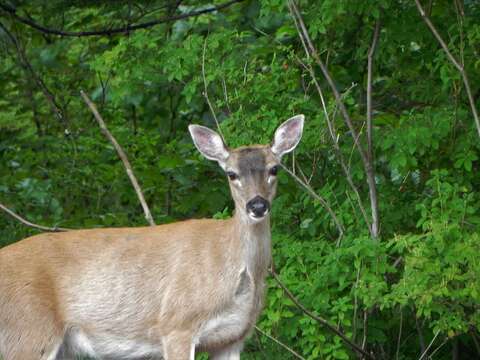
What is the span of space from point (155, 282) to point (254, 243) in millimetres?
728

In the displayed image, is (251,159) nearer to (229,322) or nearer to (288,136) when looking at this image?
(288,136)

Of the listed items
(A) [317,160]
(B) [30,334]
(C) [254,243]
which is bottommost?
(A) [317,160]

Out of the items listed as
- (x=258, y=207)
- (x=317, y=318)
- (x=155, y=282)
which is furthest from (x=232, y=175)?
(x=317, y=318)

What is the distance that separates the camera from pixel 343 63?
10883 mm

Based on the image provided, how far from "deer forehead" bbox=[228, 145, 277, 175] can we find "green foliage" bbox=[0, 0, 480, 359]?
75cm

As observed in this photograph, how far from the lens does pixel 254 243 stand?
8.27 meters

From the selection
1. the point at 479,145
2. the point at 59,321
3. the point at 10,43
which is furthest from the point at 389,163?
the point at 10,43

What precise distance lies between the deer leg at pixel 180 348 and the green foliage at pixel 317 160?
32.4 inches

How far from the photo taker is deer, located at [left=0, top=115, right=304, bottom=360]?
8.12m

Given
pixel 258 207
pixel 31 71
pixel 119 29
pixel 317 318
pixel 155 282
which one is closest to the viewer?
pixel 258 207

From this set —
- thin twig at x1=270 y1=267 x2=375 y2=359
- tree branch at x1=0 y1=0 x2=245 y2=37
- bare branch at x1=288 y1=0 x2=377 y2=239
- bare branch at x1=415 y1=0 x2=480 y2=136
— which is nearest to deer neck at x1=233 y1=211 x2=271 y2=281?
thin twig at x1=270 y1=267 x2=375 y2=359

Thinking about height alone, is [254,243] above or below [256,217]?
below

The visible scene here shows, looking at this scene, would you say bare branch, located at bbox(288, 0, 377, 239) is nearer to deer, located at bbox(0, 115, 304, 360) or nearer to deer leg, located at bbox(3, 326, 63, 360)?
deer, located at bbox(0, 115, 304, 360)

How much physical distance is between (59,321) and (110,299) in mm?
379
